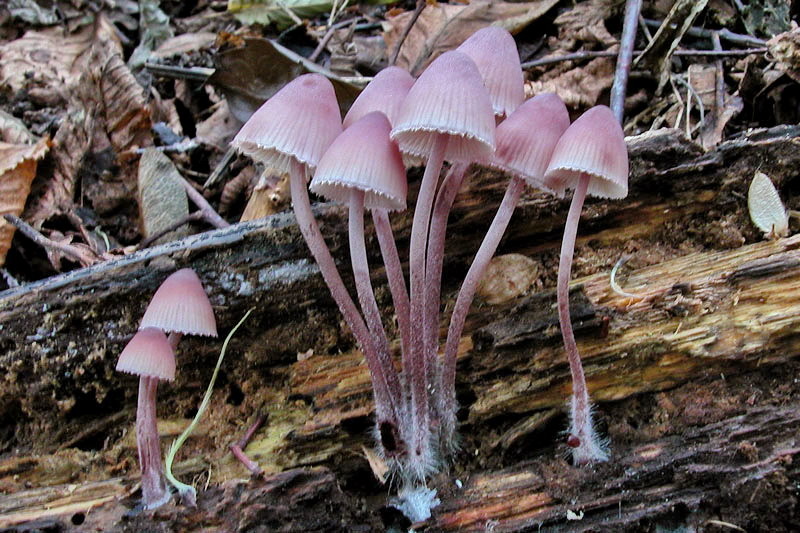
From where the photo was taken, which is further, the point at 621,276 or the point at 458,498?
the point at 621,276

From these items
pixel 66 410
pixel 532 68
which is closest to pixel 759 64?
pixel 532 68

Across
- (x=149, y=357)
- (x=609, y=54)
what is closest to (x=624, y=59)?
(x=609, y=54)

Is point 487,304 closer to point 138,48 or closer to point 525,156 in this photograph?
point 525,156

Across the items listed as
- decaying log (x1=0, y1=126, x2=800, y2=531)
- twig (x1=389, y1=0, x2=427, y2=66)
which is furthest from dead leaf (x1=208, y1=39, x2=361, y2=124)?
decaying log (x1=0, y1=126, x2=800, y2=531)

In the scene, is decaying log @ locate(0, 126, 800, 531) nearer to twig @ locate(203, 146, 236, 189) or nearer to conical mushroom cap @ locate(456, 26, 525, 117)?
conical mushroom cap @ locate(456, 26, 525, 117)

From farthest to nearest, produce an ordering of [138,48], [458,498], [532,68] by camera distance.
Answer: [138,48], [532,68], [458,498]

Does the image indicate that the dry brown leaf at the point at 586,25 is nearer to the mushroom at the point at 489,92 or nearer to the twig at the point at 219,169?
the mushroom at the point at 489,92

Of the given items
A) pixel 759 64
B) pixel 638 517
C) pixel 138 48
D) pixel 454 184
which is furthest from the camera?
pixel 138 48
